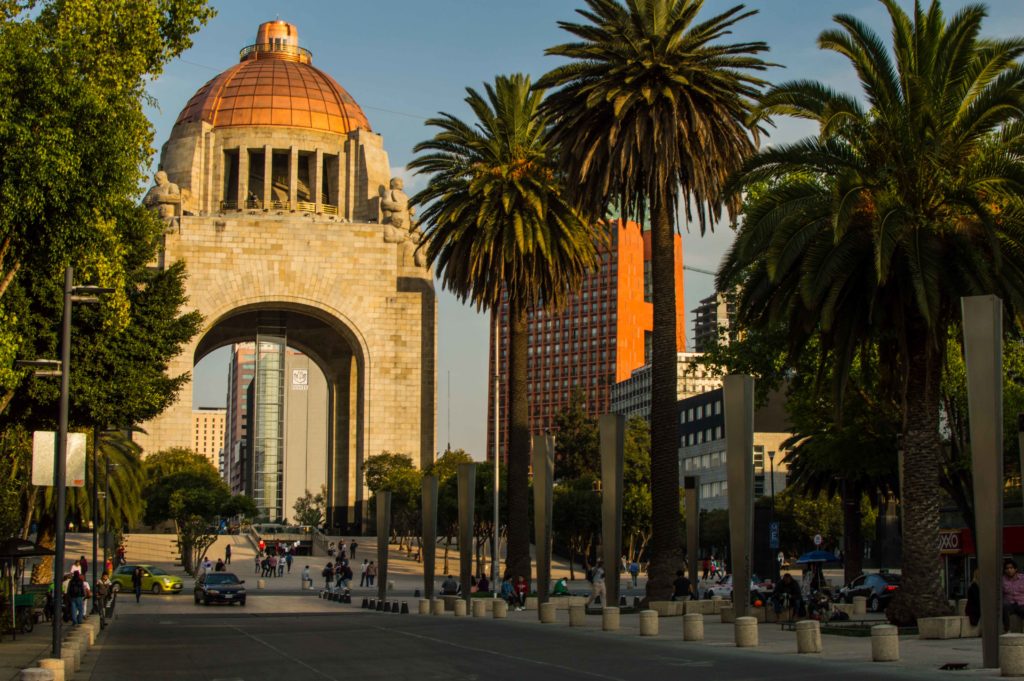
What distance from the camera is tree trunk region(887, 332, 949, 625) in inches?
1017

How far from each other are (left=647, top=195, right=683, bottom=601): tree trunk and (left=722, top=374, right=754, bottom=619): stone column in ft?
21.6

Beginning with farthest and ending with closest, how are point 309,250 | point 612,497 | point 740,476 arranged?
point 309,250 < point 612,497 < point 740,476

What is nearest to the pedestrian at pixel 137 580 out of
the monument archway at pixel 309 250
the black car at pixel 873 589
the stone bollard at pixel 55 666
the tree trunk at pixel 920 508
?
the monument archway at pixel 309 250

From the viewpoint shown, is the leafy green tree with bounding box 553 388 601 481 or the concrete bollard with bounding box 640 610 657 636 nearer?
the concrete bollard with bounding box 640 610 657 636

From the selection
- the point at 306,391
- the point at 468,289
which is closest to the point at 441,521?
the point at 468,289

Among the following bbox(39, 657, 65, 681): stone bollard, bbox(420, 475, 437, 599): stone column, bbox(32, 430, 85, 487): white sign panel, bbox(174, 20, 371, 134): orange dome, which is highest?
bbox(174, 20, 371, 134): orange dome

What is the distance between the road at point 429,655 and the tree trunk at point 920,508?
4.31 m

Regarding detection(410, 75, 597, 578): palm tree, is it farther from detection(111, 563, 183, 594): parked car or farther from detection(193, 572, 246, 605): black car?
detection(111, 563, 183, 594): parked car

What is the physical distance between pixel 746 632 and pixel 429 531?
2289cm

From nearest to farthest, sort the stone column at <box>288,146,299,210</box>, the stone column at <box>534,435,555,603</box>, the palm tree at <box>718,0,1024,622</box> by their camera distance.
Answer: the palm tree at <box>718,0,1024,622</box>, the stone column at <box>534,435,555,603</box>, the stone column at <box>288,146,299,210</box>

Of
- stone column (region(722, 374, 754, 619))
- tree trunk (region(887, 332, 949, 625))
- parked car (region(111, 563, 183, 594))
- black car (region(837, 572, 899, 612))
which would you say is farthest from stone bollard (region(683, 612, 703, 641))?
parked car (region(111, 563, 183, 594))

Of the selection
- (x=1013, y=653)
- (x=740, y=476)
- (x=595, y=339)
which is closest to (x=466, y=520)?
(x=740, y=476)

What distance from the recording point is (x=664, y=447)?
3347 centimetres

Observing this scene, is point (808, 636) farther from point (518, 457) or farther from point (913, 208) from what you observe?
point (518, 457)
